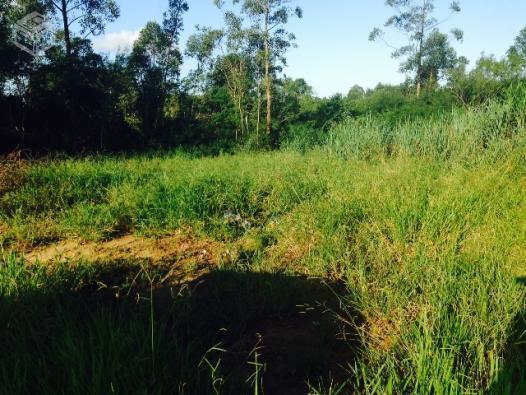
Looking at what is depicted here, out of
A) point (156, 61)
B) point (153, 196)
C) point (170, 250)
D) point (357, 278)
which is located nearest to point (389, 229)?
point (357, 278)

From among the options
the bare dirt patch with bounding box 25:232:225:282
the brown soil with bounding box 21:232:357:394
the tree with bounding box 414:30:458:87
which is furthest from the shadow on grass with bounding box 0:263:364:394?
the tree with bounding box 414:30:458:87

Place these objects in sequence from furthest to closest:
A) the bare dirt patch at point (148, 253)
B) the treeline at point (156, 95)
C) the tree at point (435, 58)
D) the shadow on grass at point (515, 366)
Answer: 1. the tree at point (435, 58)
2. the treeline at point (156, 95)
3. the bare dirt patch at point (148, 253)
4. the shadow on grass at point (515, 366)

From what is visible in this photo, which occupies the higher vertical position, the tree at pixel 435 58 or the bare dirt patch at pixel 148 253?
the tree at pixel 435 58

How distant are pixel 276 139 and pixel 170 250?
39.9ft

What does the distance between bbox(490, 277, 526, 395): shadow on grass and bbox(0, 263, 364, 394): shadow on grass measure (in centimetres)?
61

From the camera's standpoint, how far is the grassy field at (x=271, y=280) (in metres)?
1.60

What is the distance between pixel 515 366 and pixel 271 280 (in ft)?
4.97

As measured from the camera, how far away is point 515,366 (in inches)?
62.7

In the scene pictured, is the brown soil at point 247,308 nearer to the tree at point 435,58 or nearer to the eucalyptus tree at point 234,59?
the eucalyptus tree at point 234,59

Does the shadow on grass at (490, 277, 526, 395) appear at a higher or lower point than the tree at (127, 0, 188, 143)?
lower

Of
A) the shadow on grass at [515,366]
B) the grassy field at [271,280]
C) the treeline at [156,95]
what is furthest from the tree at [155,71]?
the shadow on grass at [515,366]

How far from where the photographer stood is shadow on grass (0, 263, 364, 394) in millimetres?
1540

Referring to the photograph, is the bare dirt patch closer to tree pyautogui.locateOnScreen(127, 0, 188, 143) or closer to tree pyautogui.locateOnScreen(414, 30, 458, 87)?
tree pyautogui.locateOnScreen(127, 0, 188, 143)

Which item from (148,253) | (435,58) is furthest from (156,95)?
(435,58)
